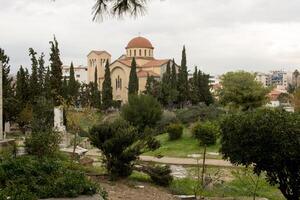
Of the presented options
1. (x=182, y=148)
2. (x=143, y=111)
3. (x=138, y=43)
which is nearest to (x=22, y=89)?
(x=143, y=111)

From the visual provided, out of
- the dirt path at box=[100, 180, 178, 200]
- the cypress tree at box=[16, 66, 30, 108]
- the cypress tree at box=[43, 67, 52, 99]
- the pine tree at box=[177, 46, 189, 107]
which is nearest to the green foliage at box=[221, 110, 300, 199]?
the dirt path at box=[100, 180, 178, 200]

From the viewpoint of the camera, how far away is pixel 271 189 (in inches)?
546

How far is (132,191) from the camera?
10453 millimetres

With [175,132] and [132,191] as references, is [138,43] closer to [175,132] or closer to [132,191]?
[175,132]

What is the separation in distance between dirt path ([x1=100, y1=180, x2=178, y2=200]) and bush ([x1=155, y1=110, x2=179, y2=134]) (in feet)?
84.0

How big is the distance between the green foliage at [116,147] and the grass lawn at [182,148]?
1270 centimetres

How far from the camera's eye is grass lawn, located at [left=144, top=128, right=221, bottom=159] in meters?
26.3

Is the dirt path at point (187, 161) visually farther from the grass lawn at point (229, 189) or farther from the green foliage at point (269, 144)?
the green foliage at point (269, 144)

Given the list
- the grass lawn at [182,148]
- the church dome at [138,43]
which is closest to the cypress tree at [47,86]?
the grass lawn at [182,148]

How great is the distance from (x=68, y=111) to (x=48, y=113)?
7.77m

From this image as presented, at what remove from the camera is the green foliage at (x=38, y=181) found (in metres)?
5.81

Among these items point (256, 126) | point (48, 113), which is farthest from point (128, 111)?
A: point (256, 126)

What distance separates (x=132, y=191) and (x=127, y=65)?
6509 centimetres

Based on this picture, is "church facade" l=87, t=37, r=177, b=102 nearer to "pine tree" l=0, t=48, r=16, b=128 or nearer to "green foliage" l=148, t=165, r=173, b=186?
"pine tree" l=0, t=48, r=16, b=128
